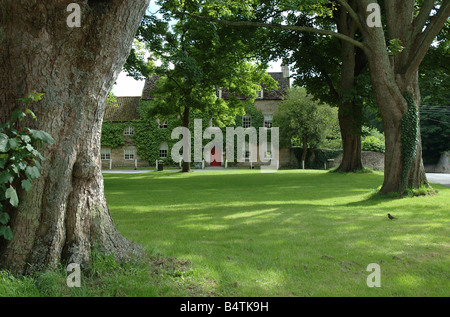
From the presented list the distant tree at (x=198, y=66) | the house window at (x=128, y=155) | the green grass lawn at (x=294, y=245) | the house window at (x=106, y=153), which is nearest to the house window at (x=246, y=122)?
the distant tree at (x=198, y=66)

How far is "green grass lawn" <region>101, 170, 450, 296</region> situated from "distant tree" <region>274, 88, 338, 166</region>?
27.8 m

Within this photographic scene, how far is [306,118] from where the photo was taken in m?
38.6

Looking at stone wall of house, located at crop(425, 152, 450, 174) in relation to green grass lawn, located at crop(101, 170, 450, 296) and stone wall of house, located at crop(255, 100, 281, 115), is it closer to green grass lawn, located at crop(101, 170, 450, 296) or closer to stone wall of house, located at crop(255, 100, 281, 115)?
stone wall of house, located at crop(255, 100, 281, 115)

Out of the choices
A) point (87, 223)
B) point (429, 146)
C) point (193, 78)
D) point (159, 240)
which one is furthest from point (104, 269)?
point (429, 146)

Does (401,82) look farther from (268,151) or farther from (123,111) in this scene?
(123,111)

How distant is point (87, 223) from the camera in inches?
170

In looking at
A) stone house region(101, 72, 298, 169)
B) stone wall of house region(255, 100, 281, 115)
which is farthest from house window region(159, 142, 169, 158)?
stone wall of house region(255, 100, 281, 115)

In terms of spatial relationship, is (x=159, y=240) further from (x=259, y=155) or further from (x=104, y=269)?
(x=259, y=155)

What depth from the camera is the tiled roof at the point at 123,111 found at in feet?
144

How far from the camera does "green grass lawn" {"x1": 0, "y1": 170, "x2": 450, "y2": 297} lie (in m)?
3.90

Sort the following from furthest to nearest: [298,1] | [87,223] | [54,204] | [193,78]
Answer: [193,78]
[298,1]
[87,223]
[54,204]

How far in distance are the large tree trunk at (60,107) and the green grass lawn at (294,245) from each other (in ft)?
4.27

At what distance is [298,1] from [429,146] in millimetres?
41860

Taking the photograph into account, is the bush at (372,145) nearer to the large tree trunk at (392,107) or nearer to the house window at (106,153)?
the large tree trunk at (392,107)
